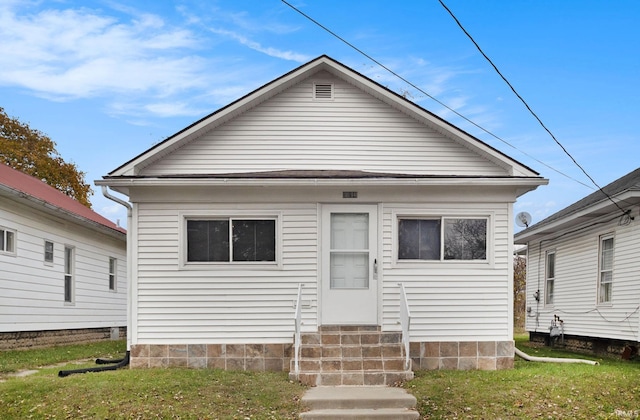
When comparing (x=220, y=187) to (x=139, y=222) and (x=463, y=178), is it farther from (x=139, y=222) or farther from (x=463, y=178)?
(x=463, y=178)

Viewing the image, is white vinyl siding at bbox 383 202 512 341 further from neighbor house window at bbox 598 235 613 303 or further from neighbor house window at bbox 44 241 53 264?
neighbor house window at bbox 44 241 53 264

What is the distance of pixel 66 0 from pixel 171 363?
22.3 feet

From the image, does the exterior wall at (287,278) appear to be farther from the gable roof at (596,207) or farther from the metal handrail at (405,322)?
the gable roof at (596,207)

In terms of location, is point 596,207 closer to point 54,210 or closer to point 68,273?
point 54,210

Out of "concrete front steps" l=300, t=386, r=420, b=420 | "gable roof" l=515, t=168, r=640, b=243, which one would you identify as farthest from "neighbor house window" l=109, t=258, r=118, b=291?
"gable roof" l=515, t=168, r=640, b=243

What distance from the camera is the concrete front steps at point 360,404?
765cm

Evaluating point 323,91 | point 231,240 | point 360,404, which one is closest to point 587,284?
point 323,91

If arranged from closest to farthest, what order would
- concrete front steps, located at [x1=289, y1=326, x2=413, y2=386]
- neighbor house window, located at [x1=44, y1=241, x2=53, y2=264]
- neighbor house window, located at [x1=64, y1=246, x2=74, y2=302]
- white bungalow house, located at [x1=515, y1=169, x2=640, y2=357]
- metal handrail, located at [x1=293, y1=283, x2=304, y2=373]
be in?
concrete front steps, located at [x1=289, y1=326, x2=413, y2=386], metal handrail, located at [x1=293, y1=283, x2=304, y2=373], white bungalow house, located at [x1=515, y1=169, x2=640, y2=357], neighbor house window, located at [x1=44, y1=241, x2=53, y2=264], neighbor house window, located at [x1=64, y1=246, x2=74, y2=302]

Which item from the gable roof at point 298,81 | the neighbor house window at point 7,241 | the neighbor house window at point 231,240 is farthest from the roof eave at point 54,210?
the neighbor house window at point 231,240

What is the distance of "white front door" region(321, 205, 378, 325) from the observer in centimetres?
1046

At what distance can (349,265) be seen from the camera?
10609 millimetres

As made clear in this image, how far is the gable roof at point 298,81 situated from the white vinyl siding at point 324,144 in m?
0.12

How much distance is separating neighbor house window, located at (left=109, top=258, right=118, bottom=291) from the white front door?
11333 mm

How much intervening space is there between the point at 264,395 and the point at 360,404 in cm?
131
